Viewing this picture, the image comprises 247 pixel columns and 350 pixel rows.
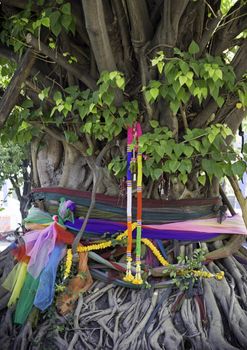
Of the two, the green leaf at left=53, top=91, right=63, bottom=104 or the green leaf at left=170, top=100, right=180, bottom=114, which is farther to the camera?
the green leaf at left=53, top=91, right=63, bottom=104

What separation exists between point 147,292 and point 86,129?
1.29 m

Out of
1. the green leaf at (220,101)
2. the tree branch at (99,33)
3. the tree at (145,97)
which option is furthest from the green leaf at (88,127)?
the green leaf at (220,101)

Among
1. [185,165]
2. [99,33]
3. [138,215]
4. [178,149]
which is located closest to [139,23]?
[99,33]

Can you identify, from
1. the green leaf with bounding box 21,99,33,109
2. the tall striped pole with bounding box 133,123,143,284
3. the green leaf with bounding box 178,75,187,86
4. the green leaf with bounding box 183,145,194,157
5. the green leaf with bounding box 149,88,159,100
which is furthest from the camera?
the green leaf with bounding box 21,99,33,109

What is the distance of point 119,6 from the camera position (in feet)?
10.7

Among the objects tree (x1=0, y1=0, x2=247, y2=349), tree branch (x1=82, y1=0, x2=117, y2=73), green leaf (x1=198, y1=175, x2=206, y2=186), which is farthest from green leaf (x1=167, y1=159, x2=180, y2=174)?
tree branch (x1=82, y1=0, x2=117, y2=73)

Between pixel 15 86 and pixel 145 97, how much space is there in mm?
953

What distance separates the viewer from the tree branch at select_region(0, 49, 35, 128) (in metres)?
3.21

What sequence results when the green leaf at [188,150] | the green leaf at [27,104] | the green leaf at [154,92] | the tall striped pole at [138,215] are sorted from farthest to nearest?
the green leaf at [27,104]
the tall striped pole at [138,215]
the green leaf at [188,150]
the green leaf at [154,92]

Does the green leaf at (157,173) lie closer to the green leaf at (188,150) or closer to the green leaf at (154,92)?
the green leaf at (188,150)

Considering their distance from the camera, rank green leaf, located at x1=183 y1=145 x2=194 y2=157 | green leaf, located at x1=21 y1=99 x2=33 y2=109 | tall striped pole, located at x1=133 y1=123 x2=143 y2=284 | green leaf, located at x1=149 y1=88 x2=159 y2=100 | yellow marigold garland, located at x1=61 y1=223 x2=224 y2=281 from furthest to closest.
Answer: green leaf, located at x1=21 y1=99 x2=33 y2=109
yellow marigold garland, located at x1=61 y1=223 x2=224 y2=281
tall striped pole, located at x1=133 y1=123 x2=143 y2=284
green leaf, located at x1=183 y1=145 x2=194 y2=157
green leaf, located at x1=149 y1=88 x2=159 y2=100

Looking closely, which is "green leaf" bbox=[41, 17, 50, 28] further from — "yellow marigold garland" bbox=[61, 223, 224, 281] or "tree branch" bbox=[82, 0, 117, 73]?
"yellow marigold garland" bbox=[61, 223, 224, 281]

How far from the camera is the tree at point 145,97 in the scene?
3.02 metres

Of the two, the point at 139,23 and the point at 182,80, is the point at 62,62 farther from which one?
the point at 182,80
